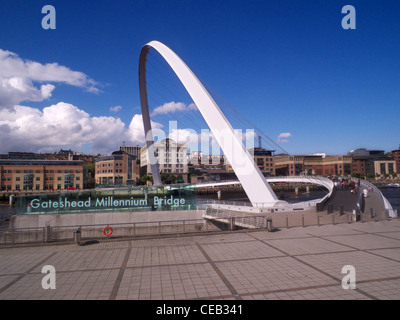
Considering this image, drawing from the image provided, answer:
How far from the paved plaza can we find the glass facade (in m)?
8.15

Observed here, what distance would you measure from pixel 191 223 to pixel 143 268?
38.0ft

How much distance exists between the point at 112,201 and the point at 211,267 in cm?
1290

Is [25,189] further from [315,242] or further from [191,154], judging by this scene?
[191,154]

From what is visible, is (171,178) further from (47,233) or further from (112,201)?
(47,233)

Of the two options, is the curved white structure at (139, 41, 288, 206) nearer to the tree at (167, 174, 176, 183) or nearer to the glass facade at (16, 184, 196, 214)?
the glass facade at (16, 184, 196, 214)

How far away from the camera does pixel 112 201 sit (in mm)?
18859

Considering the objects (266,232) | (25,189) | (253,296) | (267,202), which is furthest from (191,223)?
(25,189)

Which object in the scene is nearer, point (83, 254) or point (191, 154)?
point (83, 254)

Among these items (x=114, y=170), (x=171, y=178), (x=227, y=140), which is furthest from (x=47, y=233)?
(x=171, y=178)

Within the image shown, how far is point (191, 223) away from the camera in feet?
62.4

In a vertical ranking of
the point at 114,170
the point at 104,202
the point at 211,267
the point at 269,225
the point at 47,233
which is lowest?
the point at 211,267

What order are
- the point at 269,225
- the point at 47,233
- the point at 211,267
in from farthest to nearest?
the point at 269,225
the point at 47,233
the point at 211,267

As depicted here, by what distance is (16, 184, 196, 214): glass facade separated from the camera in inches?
723

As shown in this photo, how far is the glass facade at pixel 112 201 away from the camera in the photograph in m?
18.4
